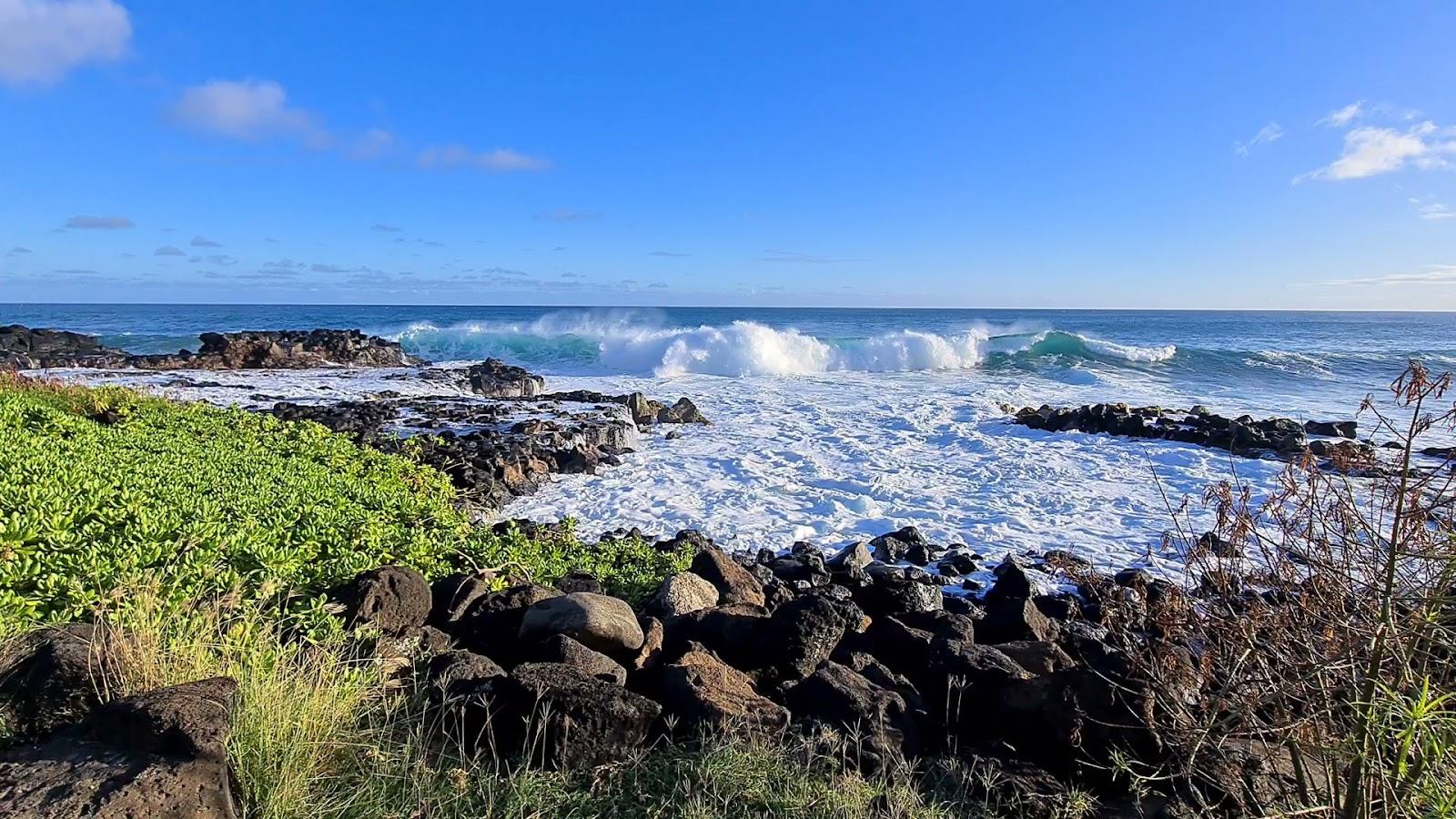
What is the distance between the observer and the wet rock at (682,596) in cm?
565

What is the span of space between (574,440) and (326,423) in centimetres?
453

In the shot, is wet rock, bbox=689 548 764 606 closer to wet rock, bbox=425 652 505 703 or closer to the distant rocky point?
wet rock, bbox=425 652 505 703

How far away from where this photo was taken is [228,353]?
2706 centimetres

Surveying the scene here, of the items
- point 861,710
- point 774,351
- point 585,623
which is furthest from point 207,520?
point 774,351

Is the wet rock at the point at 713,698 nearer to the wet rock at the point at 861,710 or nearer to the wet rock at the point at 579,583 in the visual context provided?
the wet rock at the point at 861,710

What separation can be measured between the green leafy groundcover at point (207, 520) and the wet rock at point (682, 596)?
530mm

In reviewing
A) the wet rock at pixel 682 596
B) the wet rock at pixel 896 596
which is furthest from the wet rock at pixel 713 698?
the wet rock at pixel 896 596

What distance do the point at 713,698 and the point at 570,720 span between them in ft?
2.36

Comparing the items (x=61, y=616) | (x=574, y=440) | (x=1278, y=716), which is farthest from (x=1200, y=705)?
(x=574, y=440)

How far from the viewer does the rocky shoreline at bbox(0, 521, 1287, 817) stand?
254 centimetres

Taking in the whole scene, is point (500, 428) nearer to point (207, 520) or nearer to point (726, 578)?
point (726, 578)

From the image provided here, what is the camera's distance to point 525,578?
6.13 metres

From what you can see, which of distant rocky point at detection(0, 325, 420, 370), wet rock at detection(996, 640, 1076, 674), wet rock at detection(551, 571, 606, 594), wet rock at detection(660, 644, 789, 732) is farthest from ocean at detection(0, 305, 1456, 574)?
wet rock at detection(551, 571, 606, 594)

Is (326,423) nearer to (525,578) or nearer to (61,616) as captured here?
(525,578)
